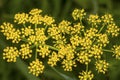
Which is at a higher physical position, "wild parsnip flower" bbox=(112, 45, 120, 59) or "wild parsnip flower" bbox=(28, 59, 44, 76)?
"wild parsnip flower" bbox=(112, 45, 120, 59)

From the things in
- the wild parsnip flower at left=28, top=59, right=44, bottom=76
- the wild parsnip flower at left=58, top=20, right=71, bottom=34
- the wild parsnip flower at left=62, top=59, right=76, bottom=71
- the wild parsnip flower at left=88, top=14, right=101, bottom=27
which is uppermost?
the wild parsnip flower at left=88, top=14, right=101, bottom=27

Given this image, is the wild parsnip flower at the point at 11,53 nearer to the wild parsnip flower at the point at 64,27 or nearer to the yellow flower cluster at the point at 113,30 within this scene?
the wild parsnip flower at the point at 64,27

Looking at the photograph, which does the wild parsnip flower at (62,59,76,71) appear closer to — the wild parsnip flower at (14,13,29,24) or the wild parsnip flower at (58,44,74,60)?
the wild parsnip flower at (58,44,74,60)

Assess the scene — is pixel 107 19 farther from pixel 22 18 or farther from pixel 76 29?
pixel 22 18

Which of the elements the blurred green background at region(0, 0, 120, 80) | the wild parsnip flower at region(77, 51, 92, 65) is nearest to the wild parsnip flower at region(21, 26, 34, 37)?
the blurred green background at region(0, 0, 120, 80)

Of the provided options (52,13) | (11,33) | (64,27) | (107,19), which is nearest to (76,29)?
(64,27)

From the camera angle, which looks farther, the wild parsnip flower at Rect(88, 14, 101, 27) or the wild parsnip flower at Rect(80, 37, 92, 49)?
the wild parsnip flower at Rect(88, 14, 101, 27)

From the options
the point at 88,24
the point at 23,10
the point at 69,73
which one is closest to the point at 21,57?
the point at 69,73

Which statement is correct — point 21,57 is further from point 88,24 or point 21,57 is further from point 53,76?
point 88,24
